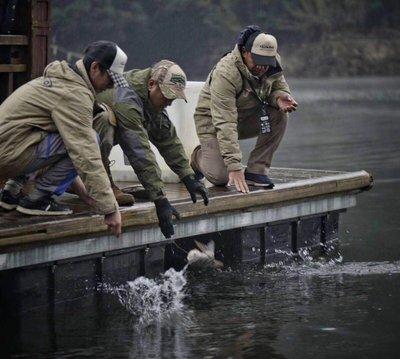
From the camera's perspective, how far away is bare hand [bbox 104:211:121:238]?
296 inches

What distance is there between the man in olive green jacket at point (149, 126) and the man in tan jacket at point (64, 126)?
38 centimetres

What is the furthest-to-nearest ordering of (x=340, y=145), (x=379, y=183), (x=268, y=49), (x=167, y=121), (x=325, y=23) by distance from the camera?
(x=325, y=23)
(x=340, y=145)
(x=379, y=183)
(x=268, y=49)
(x=167, y=121)

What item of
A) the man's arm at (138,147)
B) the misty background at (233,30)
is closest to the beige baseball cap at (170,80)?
the man's arm at (138,147)

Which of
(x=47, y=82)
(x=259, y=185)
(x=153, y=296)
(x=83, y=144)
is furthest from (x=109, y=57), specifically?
(x=259, y=185)

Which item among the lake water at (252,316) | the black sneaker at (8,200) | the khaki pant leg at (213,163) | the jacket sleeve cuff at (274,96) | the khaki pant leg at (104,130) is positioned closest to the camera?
the lake water at (252,316)

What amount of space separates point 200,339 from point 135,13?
44.5 metres

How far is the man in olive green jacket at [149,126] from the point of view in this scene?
802cm

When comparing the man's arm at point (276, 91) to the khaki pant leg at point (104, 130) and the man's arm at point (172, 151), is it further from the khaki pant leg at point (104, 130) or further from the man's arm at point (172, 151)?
the khaki pant leg at point (104, 130)

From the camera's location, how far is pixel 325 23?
184 ft

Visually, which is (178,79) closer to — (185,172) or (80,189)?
(185,172)

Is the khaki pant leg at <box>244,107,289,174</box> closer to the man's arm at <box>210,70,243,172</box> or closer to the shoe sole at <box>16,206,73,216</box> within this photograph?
the man's arm at <box>210,70,243,172</box>

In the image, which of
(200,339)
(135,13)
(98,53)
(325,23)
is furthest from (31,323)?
(325,23)

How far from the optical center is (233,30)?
5219cm

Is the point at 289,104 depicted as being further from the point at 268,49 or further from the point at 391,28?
the point at 391,28
